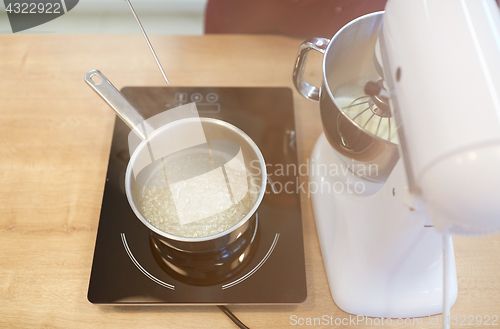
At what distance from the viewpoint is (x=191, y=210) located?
0.44 metres

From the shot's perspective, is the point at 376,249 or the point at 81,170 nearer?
the point at 376,249

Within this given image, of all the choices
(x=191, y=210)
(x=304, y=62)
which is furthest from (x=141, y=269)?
(x=304, y=62)

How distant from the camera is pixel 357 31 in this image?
1.28 ft

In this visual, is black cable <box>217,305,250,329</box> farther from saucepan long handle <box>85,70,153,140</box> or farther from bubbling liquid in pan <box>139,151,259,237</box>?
saucepan long handle <box>85,70,153,140</box>

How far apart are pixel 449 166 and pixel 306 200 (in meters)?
0.30

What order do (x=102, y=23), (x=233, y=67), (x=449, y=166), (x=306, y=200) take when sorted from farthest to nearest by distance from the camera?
1. (x=102, y=23)
2. (x=233, y=67)
3. (x=306, y=200)
4. (x=449, y=166)

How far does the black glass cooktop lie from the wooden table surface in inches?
0.9

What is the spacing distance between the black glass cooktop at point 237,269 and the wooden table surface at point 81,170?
22 mm

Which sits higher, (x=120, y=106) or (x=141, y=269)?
(x=120, y=106)

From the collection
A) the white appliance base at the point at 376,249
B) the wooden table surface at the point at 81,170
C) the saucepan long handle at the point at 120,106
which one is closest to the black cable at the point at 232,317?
the wooden table surface at the point at 81,170

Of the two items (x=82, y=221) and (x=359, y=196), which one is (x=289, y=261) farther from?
(x=82, y=221)

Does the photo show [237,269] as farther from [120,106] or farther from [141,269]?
[120,106]

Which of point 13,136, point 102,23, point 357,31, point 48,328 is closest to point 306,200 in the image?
point 357,31

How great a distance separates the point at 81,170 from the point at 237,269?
0.92ft
